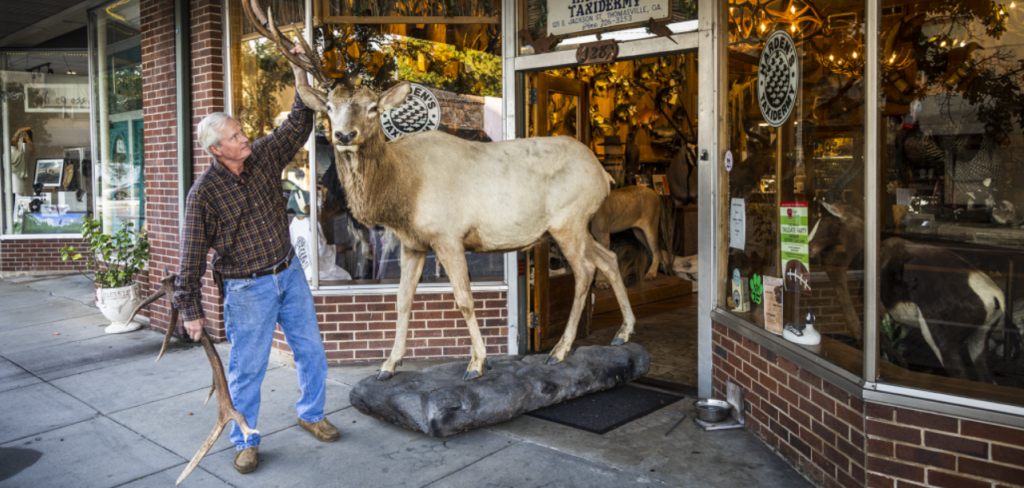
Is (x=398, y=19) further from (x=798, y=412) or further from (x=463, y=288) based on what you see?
(x=798, y=412)

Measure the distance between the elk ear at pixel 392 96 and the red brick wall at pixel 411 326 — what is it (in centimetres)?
219

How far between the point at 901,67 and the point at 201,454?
13.3 feet

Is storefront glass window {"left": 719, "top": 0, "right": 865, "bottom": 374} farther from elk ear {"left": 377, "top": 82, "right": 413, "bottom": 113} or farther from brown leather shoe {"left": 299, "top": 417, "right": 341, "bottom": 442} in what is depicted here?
brown leather shoe {"left": 299, "top": 417, "right": 341, "bottom": 442}

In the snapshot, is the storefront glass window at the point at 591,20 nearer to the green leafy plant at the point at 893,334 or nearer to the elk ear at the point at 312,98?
the elk ear at the point at 312,98

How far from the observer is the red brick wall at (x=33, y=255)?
1093 cm

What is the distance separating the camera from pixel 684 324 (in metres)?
7.27

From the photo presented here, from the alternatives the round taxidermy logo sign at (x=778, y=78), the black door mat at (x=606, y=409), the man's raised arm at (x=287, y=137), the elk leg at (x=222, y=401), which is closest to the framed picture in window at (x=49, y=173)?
the man's raised arm at (x=287, y=137)

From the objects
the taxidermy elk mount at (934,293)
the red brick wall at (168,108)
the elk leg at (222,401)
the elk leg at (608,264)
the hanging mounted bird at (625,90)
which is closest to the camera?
the taxidermy elk mount at (934,293)

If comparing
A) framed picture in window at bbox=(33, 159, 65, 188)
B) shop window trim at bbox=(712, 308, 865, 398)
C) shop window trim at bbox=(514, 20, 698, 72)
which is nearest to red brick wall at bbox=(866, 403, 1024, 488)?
shop window trim at bbox=(712, 308, 865, 398)

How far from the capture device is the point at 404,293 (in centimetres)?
464

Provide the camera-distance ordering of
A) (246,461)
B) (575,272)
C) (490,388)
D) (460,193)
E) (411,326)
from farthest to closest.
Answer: (411,326) < (575,272) < (460,193) < (490,388) < (246,461)

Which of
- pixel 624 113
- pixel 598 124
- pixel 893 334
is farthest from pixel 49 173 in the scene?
pixel 893 334

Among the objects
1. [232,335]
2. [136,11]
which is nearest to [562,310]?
[232,335]

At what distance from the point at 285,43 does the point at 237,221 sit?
1.10 m
